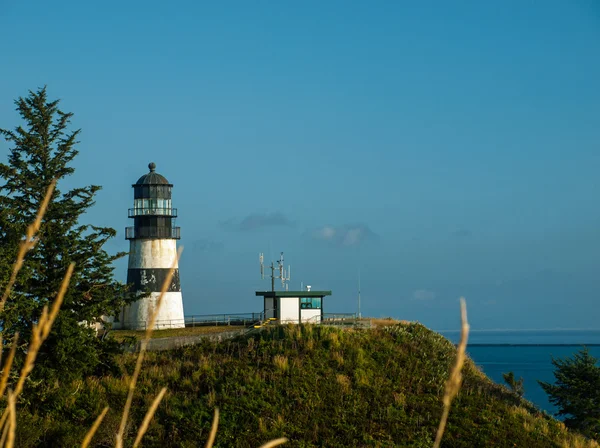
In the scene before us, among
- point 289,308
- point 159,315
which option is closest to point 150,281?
point 159,315

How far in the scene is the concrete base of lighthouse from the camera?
4462cm

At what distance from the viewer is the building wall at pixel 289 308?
44.1 m

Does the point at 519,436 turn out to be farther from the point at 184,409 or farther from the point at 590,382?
the point at 184,409

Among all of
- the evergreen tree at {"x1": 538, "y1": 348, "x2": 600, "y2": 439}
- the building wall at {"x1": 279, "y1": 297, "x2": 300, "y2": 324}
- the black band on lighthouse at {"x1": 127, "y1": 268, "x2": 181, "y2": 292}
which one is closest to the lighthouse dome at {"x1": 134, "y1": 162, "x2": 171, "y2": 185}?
Answer: the black band on lighthouse at {"x1": 127, "y1": 268, "x2": 181, "y2": 292}

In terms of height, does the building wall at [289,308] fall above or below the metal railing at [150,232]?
below

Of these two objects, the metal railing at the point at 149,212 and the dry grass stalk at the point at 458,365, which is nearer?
the dry grass stalk at the point at 458,365

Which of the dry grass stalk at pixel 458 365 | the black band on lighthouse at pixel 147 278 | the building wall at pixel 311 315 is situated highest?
the black band on lighthouse at pixel 147 278

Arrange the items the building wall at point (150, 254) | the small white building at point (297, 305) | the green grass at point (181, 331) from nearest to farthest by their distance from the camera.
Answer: the green grass at point (181, 331) → the small white building at point (297, 305) → the building wall at point (150, 254)

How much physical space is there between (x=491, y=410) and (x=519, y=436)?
2303mm

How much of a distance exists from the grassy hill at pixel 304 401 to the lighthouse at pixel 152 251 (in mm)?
9628

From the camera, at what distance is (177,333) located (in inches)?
1636

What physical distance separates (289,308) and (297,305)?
1.62ft

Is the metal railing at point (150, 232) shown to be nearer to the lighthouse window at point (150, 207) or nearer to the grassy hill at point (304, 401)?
the lighthouse window at point (150, 207)

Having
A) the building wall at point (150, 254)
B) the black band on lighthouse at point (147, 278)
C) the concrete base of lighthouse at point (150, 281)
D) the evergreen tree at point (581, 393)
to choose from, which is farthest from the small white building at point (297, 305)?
the evergreen tree at point (581, 393)
